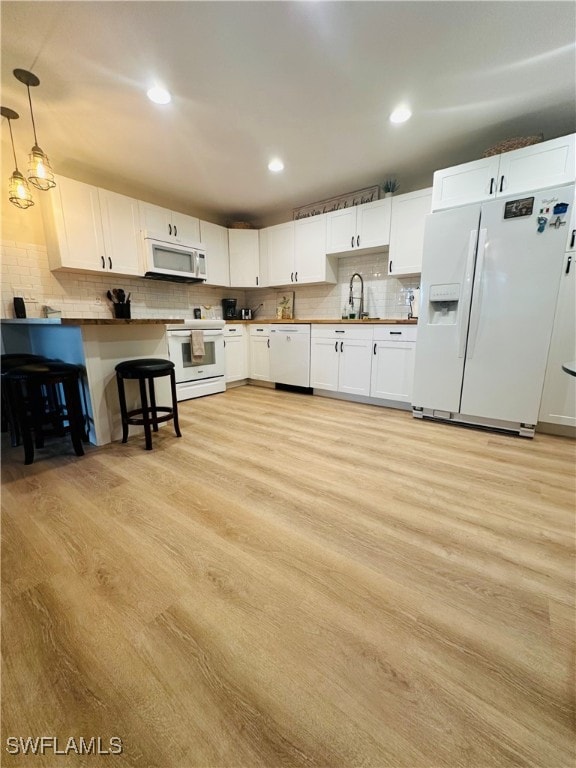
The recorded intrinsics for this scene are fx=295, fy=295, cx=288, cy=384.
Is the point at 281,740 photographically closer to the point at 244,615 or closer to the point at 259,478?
the point at 244,615

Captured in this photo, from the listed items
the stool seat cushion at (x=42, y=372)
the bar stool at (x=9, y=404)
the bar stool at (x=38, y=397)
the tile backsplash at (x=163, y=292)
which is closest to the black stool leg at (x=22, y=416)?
the bar stool at (x=38, y=397)

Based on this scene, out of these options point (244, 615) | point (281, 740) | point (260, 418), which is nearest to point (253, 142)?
point (260, 418)

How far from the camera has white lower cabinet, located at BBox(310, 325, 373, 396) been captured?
131 inches

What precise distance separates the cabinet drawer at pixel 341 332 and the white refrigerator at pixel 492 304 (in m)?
0.62

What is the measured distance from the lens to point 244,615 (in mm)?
973

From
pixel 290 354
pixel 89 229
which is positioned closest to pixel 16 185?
pixel 89 229

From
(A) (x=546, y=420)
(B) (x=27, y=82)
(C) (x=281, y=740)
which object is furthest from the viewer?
(A) (x=546, y=420)

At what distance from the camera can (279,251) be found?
416 cm

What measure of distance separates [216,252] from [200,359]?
1.66 m

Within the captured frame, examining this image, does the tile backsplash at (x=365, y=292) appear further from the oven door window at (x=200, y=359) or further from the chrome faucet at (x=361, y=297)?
the oven door window at (x=200, y=359)

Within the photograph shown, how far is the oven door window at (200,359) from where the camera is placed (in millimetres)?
3459

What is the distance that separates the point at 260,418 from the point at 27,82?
293 cm

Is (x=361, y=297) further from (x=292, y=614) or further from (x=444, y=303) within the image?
(x=292, y=614)

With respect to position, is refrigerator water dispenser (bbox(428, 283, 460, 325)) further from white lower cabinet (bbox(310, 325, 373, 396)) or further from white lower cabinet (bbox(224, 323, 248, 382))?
white lower cabinet (bbox(224, 323, 248, 382))
